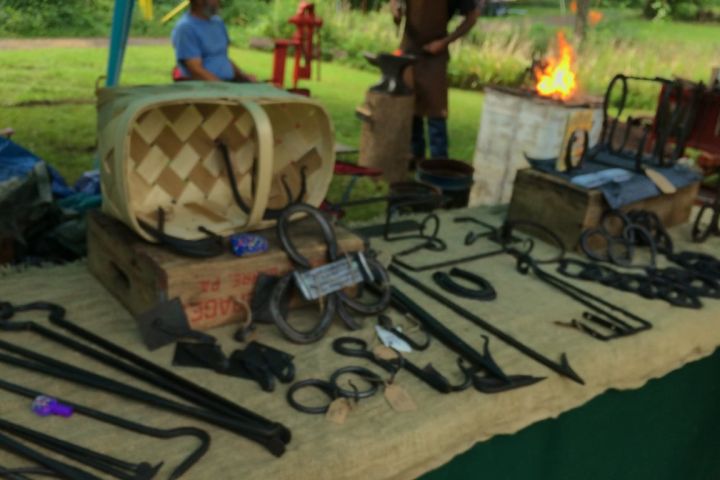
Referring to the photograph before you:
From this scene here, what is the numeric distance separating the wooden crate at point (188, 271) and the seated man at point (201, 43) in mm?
2014

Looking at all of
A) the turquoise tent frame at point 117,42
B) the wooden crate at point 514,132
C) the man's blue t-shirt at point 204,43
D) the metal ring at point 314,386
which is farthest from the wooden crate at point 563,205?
the turquoise tent frame at point 117,42

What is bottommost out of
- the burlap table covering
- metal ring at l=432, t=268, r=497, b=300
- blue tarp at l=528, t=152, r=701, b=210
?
the burlap table covering

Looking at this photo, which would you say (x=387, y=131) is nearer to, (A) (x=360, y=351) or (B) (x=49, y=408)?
(A) (x=360, y=351)

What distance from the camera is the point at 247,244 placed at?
74.7 inches

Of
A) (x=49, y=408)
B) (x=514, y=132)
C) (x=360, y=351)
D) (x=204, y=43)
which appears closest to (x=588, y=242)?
(x=360, y=351)

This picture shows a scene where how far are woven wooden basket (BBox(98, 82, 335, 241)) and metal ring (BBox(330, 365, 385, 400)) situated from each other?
55 centimetres

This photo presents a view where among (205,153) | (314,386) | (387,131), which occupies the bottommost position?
(314,386)

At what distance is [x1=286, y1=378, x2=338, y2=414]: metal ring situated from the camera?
154cm

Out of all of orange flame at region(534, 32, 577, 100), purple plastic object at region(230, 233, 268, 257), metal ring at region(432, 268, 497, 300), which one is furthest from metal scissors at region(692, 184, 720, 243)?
purple plastic object at region(230, 233, 268, 257)

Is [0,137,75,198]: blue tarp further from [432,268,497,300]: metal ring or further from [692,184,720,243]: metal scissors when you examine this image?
[692,184,720,243]: metal scissors

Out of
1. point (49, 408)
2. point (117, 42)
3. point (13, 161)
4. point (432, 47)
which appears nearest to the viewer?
point (49, 408)

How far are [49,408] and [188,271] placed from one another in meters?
0.47

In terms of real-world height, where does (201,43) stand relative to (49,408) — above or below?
above

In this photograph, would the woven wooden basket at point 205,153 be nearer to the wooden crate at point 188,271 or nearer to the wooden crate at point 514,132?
the wooden crate at point 188,271
